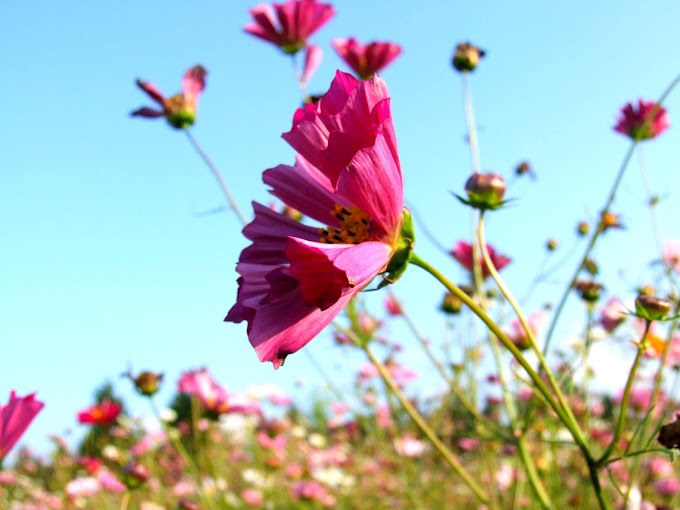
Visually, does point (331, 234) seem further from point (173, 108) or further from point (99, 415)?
point (99, 415)

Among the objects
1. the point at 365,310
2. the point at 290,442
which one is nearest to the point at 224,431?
the point at 290,442

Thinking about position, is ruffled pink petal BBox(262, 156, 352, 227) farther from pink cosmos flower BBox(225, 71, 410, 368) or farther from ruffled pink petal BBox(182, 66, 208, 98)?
ruffled pink petal BBox(182, 66, 208, 98)

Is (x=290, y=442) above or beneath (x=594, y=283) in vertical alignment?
above

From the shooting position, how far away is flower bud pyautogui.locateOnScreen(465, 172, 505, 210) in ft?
2.20

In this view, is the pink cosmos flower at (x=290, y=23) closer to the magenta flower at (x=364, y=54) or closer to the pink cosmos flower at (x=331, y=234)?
the magenta flower at (x=364, y=54)

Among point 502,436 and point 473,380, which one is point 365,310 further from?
point 502,436

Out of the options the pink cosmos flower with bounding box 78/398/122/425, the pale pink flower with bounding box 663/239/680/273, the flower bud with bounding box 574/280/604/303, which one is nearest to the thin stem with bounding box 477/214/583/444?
the flower bud with bounding box 574/280/604/303

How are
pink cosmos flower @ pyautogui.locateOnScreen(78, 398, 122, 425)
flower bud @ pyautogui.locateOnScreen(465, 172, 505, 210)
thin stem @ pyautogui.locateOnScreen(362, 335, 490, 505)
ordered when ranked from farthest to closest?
pink cosmos flower @ pyautogui.locateOnScreen(78, 398, 122, 425), thin stem @ pyautogui.locateOnScreen(362, 335, 490, 505), flower bud @ pyautogui.locateOnScreen(465, 172, 505, 210)

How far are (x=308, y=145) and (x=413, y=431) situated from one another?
294 cm

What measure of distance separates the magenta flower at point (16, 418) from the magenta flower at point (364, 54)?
0.79 m

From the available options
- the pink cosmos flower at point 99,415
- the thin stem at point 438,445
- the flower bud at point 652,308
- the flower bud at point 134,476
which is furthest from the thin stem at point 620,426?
the pink cosmos flower at point 99,415

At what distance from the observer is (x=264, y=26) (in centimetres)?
134

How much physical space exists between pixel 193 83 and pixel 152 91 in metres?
0.08

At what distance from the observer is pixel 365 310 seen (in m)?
1.44
